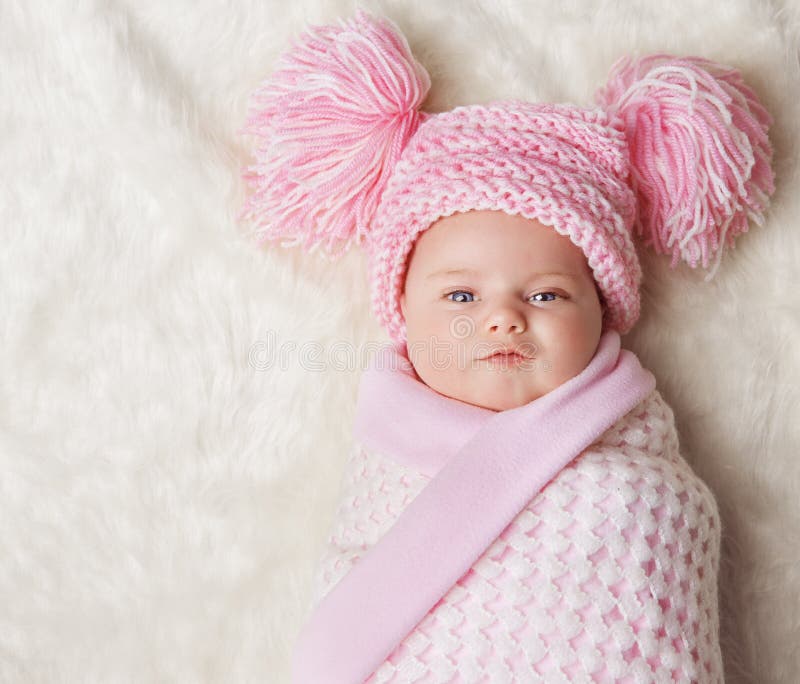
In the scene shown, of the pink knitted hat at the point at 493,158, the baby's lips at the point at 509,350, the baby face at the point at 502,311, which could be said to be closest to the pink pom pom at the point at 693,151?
the pink knitted hat at the point at 493,158

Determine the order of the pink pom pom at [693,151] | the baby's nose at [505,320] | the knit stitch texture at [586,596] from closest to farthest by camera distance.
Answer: the knit stitch texture at [586,596]
the baby's nose at [505,320]
the pink pom pom at [693,151]

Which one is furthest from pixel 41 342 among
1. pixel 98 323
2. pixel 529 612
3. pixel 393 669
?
pixel 529 612

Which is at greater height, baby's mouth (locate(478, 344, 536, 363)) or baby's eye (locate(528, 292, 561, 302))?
baby's eye (locate(528, 292, 561, 302))

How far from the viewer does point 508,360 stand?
1218 mm

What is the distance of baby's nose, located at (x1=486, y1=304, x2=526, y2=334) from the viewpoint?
3.91ft

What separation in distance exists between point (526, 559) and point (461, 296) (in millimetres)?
370

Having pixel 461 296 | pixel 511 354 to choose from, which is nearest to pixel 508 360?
pixel 511 354

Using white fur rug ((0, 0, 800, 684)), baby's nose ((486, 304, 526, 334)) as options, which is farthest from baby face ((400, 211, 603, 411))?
white fur rug ((0, 0, 800, 684))

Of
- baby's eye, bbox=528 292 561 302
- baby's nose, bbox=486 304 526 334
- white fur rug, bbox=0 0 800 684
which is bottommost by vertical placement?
white fur rug, bbox=0 0 800 684

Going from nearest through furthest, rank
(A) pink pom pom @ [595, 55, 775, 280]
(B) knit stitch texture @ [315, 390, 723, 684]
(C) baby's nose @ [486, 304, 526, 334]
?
1. (B) knit stitch texture @ [315, 390, 723, 684]
2. (C) baby's nose @ [486, 304, 526, 334]
3. (A) pink pom pom @ [595, 55, 775, 280]

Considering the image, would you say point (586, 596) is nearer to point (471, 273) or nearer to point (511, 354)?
point (511, 354)

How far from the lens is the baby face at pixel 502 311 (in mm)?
1217

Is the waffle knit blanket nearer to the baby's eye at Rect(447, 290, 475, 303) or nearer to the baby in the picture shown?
the baby

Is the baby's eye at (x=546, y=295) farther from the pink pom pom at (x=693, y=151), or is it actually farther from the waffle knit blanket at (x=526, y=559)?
the pink pom pom at (x=693, y=151)
